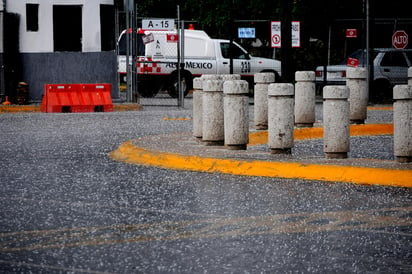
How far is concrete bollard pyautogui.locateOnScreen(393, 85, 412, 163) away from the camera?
11805 millimetres

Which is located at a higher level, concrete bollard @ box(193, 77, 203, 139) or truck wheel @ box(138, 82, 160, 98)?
concrete bollard @ box(193, 77, 203, 139)

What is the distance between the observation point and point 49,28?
30.5 meters

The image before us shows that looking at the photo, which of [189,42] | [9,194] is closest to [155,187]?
[9,194]

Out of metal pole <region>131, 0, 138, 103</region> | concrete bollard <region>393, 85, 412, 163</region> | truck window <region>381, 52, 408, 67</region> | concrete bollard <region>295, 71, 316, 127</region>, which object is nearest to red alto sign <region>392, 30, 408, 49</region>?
truck window <region>381, 52, 408, 67</region>

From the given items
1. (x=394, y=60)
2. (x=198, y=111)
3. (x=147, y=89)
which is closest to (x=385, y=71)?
(x=394, y=60)

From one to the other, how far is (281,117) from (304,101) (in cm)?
455

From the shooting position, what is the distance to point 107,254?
23.6 ft

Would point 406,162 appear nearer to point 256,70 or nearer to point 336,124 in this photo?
point 336,124

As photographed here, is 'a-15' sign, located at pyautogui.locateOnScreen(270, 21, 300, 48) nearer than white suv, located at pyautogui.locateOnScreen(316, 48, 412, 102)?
Yes

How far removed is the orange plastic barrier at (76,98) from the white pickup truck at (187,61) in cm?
743

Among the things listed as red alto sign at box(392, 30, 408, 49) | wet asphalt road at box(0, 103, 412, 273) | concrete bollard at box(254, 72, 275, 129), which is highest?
red alto sign at box(392, 30, 408, 49)

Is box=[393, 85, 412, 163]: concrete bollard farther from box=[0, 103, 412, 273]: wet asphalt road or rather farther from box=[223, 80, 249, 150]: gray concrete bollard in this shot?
box=[223, 80, 249, 150]: gray concrete bollard

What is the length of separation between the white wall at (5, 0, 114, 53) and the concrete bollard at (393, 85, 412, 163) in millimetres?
19476

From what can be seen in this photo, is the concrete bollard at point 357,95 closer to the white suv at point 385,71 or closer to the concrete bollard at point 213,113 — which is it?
the concrete bollard at point 213,113
